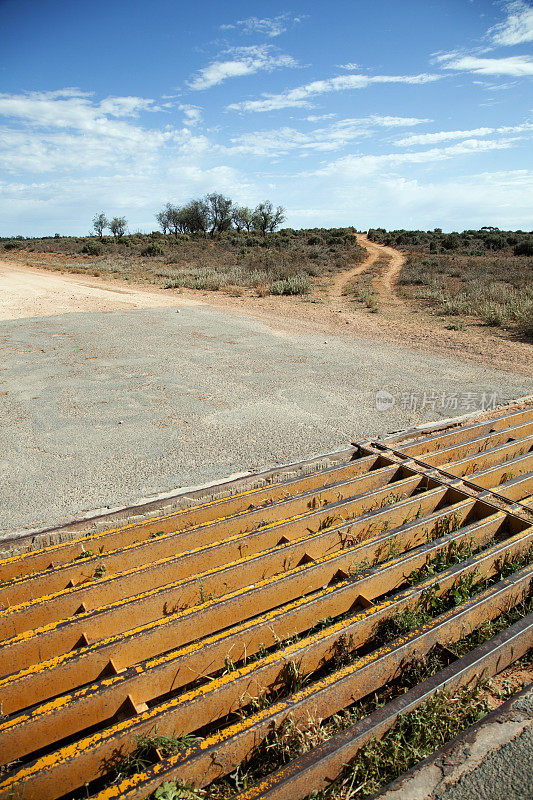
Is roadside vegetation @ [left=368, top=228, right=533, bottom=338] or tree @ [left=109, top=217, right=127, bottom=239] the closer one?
roadside vegetation @ [left=368, top=228, right=533, bottom=338]

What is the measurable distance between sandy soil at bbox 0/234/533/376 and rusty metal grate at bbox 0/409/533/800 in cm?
444

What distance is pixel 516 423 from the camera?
13.4 ft

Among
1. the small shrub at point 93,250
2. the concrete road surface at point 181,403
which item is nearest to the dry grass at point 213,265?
the small shrub at point 93,250

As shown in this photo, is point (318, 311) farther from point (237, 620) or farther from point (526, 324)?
point (237, 620)

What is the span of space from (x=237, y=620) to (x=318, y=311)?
10.1 m

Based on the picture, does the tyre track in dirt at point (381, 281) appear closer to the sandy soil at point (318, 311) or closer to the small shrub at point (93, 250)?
the sandy soil at point (318, 311)

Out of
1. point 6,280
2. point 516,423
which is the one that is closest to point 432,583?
point 516,423

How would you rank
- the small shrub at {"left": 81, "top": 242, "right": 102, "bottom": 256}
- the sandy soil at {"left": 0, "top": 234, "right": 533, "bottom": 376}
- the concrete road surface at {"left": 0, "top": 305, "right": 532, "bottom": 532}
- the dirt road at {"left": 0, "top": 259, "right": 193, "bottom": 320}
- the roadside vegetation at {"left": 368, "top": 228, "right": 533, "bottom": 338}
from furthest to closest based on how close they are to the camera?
the small shrub at {"left": 81, "top": 242, "right": 102, "bottom": 256} < the dirt road at {"left": 0, "top": 259, "right": 193, "bottom": 320} < the roadside vegetation at {"left": 368, "top": 228, "right": 533, "bottom": 338} < the sandy soil at {"left": 0, "top": 234, "right": 533, "bottom": 376} < the concrete road surface at {"left": 0, "top": 305, "right": 532, "bottom": 532}

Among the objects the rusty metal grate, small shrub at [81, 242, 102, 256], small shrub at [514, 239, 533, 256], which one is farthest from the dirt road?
small shrub at [514, 239, 533, 256]

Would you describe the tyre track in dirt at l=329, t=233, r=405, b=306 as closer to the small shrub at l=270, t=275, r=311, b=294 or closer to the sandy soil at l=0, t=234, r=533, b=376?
the sandy soil at l=0, t=234, r=533, b=376

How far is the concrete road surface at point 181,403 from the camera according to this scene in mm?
3367

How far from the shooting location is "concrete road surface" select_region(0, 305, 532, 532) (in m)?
3.37

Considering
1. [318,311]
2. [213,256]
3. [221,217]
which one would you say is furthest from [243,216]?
[318,311]

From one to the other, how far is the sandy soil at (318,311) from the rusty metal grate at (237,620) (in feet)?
14.6
